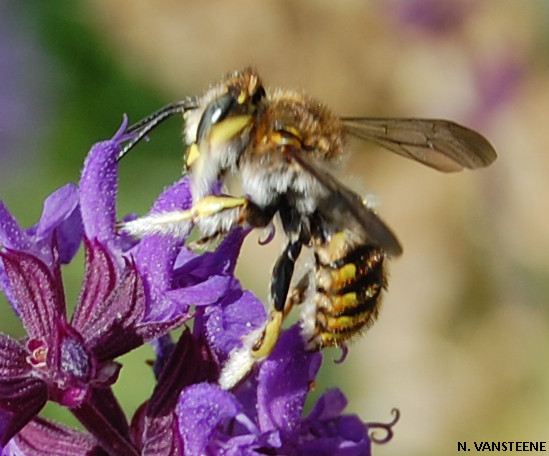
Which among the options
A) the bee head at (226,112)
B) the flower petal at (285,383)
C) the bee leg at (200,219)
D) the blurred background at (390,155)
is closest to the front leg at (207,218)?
the bee leg at (200,219)

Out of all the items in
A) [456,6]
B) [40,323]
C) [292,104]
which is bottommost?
[40,323]

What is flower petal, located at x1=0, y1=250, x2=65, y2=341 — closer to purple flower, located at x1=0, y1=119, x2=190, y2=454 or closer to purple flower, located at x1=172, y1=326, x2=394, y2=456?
purple flower, located at x1=0, y1=119, x2=190, y2=454

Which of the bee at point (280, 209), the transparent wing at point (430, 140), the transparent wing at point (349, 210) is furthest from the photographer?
the transparent wing at point (430, 140)

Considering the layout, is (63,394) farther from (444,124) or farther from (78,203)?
(444,124)

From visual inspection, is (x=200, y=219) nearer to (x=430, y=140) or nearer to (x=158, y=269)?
(x=158, y=269)

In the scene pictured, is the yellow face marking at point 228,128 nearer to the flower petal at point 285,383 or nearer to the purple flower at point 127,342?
the purple flower at point 127,342

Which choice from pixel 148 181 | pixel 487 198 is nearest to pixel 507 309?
pixel 487 198

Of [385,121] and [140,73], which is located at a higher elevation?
[140,73]
